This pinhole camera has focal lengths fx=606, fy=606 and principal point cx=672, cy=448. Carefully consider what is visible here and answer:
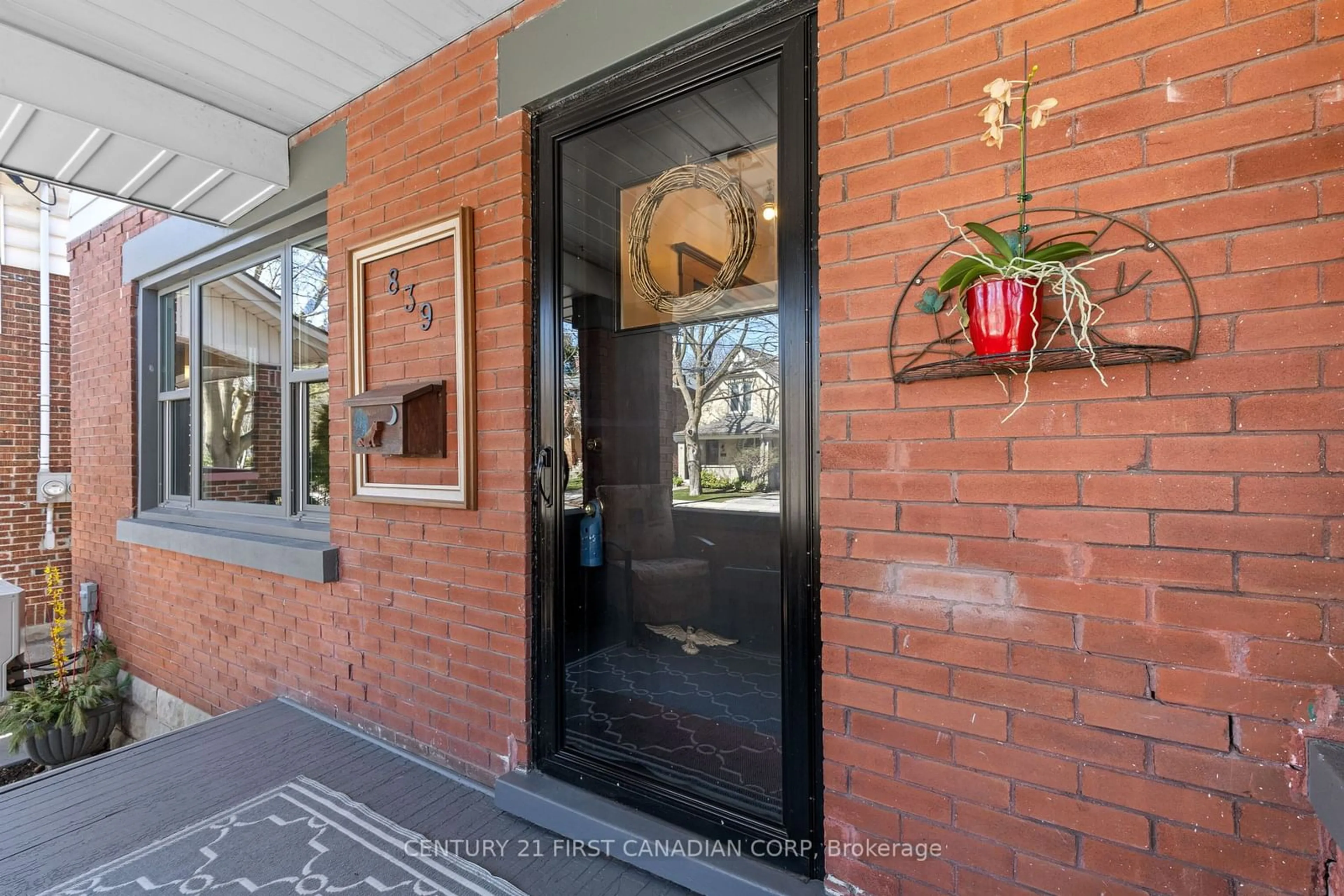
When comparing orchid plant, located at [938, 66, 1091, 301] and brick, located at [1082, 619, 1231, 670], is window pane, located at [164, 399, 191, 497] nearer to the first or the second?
orchid plant, located at [938, 66, 1091, 301]

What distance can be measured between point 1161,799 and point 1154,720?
0.49 ft

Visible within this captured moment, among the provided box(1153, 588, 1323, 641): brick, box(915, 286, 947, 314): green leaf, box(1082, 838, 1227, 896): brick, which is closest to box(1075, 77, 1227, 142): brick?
box(915, 286, 947, 314): green leaf

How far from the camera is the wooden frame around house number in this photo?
2.19 m

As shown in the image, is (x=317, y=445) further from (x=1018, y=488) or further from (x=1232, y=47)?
(x=1232, y=47)

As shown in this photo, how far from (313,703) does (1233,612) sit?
3329mm

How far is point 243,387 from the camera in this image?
364cm

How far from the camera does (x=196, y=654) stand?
358 cm

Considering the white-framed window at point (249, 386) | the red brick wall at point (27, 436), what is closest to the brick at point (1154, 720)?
the white-framed window at point (249, 386)

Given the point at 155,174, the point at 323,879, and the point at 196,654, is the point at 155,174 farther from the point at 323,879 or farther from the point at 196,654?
the point at 323,879

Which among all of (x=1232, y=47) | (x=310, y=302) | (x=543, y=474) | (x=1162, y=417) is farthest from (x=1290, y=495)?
(x=310, y=302)

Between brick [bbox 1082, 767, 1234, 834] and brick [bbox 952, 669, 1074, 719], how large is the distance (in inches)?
5.0

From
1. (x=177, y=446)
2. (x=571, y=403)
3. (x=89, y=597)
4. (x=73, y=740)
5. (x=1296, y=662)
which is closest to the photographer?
(x=1296, y=662)

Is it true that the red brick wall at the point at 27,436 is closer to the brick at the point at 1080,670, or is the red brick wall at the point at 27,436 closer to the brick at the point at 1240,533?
the brick at the point at 1080,670

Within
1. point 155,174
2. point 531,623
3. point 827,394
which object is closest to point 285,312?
point 155,174
